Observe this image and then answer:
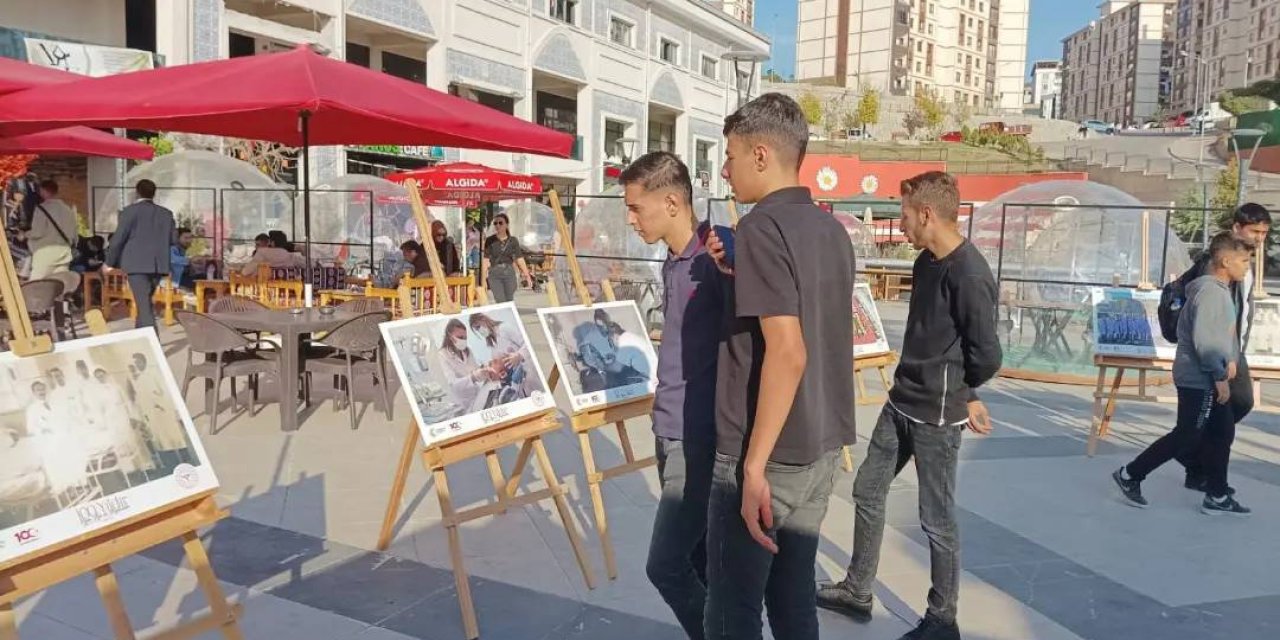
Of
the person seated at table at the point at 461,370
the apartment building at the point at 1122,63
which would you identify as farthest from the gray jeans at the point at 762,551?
the apartment building at the point at 1122,63

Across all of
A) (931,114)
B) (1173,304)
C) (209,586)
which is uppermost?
(931,114)

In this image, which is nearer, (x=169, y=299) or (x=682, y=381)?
(x=682, y=381)

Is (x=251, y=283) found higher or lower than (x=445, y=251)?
lower

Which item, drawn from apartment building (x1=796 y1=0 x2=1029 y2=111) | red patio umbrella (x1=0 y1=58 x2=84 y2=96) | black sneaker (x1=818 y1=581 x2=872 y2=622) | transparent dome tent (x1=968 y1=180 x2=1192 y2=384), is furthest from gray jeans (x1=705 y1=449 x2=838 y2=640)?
apartment building (x1=796 y1=0 x2=1029 y2=111)

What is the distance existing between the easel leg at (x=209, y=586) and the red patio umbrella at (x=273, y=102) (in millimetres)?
3221

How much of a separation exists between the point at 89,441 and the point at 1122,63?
15579cm

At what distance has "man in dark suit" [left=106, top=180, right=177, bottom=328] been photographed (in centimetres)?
895

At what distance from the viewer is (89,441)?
271 centimetres

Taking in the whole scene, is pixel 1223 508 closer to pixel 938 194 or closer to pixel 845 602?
pixel 845 602

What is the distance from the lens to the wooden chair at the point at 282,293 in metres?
12.2

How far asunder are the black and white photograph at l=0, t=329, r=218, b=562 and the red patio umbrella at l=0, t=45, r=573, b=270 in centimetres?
291

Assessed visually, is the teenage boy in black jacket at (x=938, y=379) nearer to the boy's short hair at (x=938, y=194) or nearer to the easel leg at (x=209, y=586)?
the boy's short hair at (x=938, y=194)

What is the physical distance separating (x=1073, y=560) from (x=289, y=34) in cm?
1975

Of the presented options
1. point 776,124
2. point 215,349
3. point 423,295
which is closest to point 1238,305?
point 776,124
